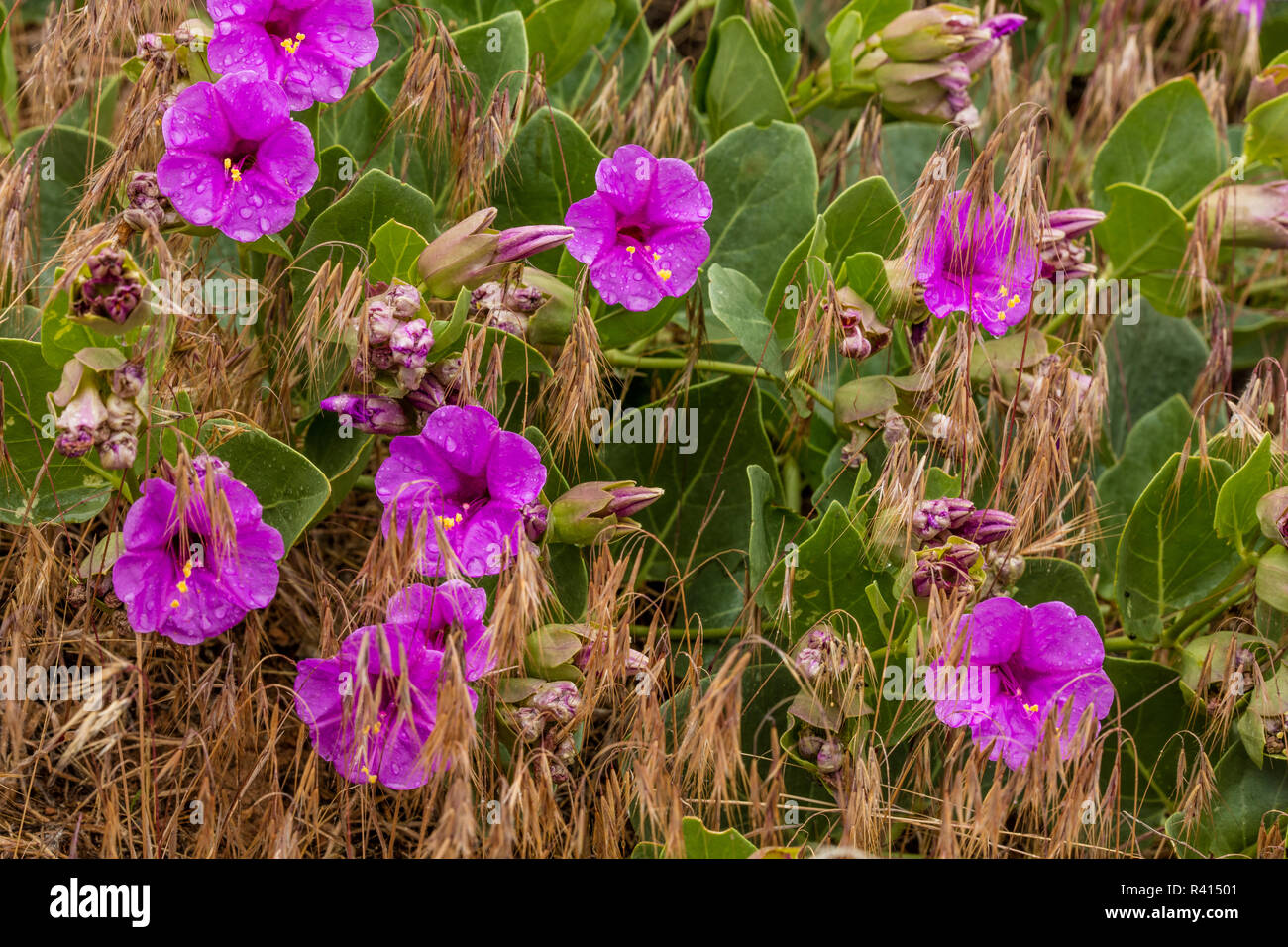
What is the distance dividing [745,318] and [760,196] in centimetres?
32

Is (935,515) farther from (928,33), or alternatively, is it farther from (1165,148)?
(1165,148)

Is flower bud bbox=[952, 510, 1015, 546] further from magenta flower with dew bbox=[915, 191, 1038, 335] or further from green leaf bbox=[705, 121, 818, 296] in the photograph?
green leaf bbox=[705, 121, 818, 296]

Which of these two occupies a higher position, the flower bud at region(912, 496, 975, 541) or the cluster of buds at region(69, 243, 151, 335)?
the cluster of buds at region(69, 243, 151, 335)

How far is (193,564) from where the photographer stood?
1.40 meters

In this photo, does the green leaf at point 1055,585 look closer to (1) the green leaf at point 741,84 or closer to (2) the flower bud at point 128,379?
(1) the green leaf at point 741,84

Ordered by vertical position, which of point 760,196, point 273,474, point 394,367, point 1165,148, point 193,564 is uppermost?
point 1165,148

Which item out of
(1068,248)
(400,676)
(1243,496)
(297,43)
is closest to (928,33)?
(1068,248)

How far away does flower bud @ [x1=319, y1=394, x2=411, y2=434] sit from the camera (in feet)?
4.80

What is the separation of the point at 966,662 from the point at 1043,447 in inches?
11.3

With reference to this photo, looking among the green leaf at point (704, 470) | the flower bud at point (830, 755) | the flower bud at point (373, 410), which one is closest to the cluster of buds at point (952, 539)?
the flower bud at point (830, 755)

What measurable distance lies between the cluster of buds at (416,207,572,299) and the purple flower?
0.38 metres

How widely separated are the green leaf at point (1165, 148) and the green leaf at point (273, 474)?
4.50 ft

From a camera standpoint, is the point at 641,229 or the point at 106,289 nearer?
the point at 106,289

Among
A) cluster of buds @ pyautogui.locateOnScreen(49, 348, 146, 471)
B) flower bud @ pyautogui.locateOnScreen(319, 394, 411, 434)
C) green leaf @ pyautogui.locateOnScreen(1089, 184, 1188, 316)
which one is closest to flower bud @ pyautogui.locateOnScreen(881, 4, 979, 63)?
green leaf @ pyautogui.locateOnScreen(1089, 184, 1188, 316)
